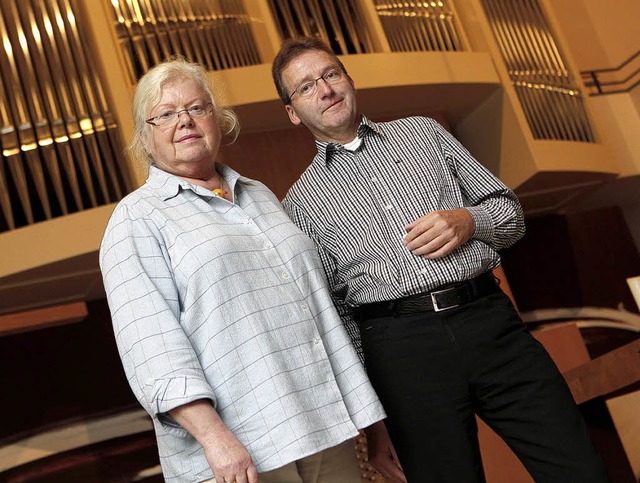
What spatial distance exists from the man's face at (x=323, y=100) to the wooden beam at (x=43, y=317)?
5.18ft

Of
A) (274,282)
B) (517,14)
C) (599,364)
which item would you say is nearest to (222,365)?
(274,282)

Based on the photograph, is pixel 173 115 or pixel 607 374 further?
pixel 607 374

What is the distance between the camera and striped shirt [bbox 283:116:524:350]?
2076mm

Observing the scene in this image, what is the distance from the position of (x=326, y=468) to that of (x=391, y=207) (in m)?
0.71

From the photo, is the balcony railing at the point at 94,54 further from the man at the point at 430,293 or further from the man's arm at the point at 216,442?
the man's arm at the point at 216,442

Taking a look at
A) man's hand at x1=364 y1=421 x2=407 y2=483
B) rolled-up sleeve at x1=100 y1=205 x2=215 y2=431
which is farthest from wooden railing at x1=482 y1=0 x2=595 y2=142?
rolled-up sleeve at x1=100 y1=205 x2=215 y2=431

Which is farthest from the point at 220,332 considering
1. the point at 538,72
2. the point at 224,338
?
the point at 538,72

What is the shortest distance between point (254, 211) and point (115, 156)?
245 cm

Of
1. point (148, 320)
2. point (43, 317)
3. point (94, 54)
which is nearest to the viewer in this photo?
point (148, 320)

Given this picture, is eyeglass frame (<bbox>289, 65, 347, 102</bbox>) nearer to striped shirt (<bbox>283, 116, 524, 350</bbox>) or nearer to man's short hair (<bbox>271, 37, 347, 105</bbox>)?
man's short hair (<bbox>271, 37, 347, 105</bbox>)

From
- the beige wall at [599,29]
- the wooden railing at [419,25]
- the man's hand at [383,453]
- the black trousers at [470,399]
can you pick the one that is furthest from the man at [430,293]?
the beige wall at [599,29]

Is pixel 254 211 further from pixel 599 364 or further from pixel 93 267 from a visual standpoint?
pixel 93 267

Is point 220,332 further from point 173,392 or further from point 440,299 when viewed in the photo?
point 440,299

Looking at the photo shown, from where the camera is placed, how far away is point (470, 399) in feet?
6.56
